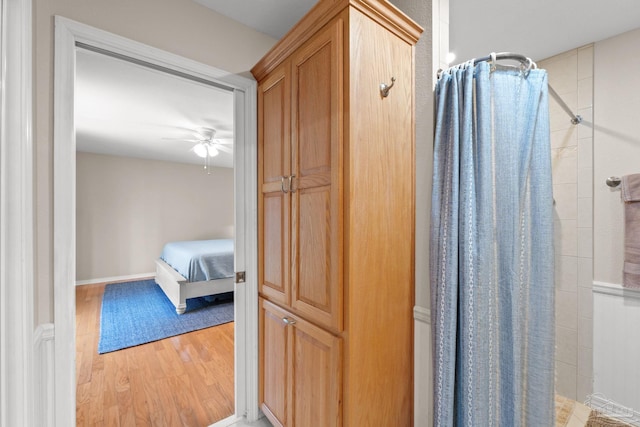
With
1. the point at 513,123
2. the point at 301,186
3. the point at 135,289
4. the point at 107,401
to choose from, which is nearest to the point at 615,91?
the point at 513,123

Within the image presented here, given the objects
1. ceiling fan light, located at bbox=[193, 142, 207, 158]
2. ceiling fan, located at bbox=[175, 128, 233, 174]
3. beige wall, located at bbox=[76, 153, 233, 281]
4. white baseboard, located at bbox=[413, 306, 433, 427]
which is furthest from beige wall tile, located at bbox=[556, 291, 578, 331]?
beige wall, located at bbox=[76, 153, 233, 281]

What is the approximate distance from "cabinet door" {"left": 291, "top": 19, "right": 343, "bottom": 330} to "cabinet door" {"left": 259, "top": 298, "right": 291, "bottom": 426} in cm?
28

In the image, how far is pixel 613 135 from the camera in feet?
5.80

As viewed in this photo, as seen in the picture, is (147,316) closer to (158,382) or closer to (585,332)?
(158,382)

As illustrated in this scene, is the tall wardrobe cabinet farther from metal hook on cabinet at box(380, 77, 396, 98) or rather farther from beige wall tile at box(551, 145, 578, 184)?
beige wall tile at box(551, 145, 578, 184)

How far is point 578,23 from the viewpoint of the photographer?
1.65 m

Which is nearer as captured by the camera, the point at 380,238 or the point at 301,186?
the point at 380,238

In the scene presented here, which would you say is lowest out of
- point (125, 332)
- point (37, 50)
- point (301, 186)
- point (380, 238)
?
point (125, 332)

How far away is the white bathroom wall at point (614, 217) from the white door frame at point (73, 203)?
228 cm

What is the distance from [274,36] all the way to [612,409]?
3.28 meters

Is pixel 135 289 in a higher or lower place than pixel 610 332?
lower

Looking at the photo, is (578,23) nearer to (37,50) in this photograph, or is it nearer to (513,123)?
(513,123)

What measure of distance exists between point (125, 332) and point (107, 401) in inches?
51.9

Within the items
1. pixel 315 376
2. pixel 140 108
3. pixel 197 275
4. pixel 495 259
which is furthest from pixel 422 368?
pixel 140 108
